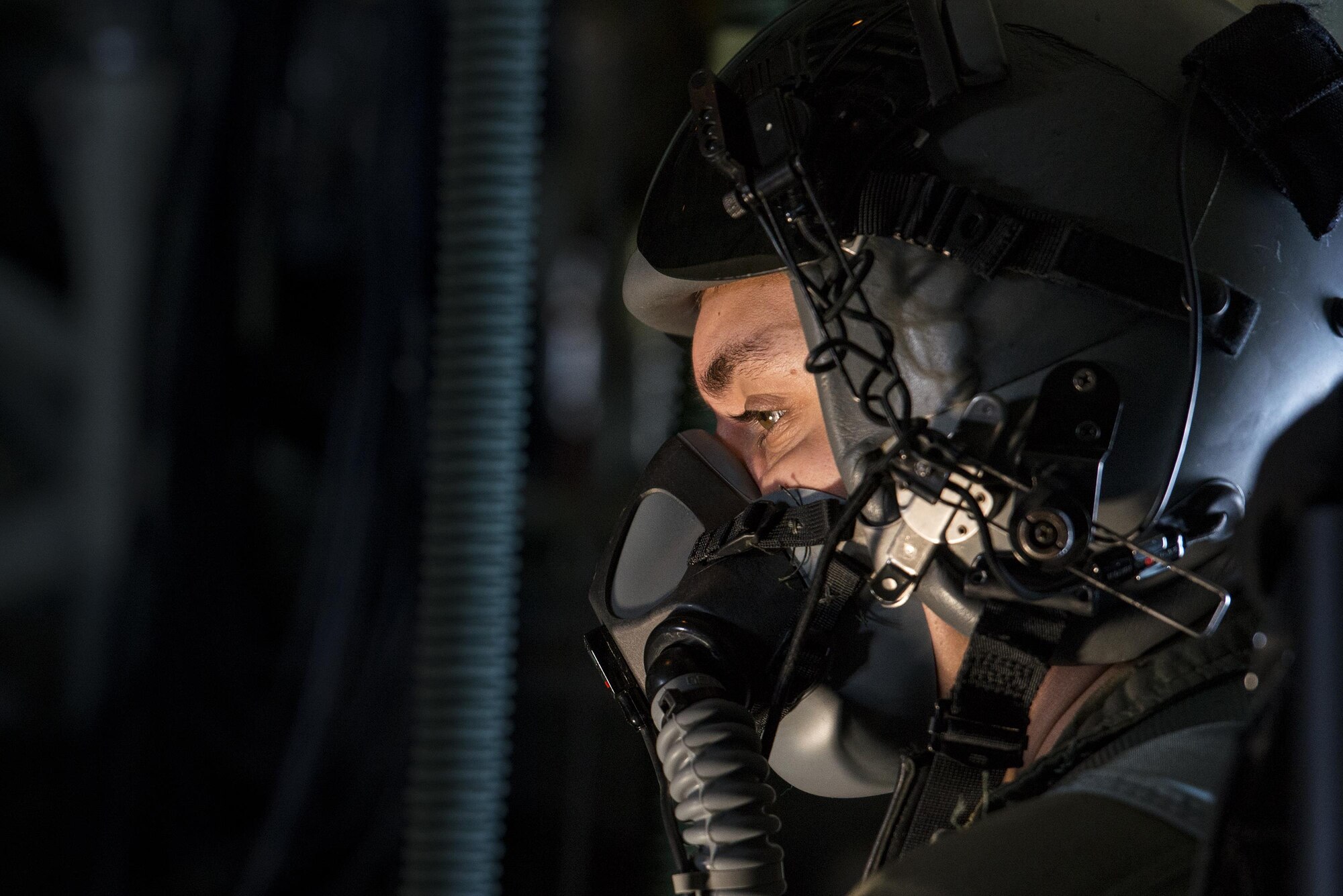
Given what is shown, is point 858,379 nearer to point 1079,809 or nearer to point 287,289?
point 1079,809

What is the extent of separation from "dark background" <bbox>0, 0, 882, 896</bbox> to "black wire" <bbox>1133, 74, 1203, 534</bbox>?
958mm

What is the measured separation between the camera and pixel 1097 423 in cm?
84

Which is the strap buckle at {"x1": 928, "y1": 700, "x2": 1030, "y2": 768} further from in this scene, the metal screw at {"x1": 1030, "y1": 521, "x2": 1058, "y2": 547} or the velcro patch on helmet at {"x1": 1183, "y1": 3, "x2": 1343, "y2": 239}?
the velcro patch on helmet at {"x1": 1183, "y1": 3, "x2": 1343, "y2": 239}

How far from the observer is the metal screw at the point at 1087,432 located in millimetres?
836

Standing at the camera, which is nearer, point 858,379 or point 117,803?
point 858,379

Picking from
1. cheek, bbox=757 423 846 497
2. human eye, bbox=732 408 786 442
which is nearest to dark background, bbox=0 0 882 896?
human eye, bbox=732 408 786 442

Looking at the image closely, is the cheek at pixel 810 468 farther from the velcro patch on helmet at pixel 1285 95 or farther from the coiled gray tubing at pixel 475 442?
the coiled gray tubing at pixel 475 442

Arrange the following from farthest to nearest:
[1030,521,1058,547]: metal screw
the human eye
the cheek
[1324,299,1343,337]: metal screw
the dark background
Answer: the dark background, the human eye, the cheek, [1324,299,1343,337]: metal screw, [1030,521,1058,547]: metal screw

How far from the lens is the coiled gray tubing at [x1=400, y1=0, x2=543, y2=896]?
163cm

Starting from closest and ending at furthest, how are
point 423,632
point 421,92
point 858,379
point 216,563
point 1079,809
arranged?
point 1079,809, point 858,379, point 423,632, point 421,92, point 216,563

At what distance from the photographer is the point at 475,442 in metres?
1.66

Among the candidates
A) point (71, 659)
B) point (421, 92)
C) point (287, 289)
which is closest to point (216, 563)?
point (71, 659)

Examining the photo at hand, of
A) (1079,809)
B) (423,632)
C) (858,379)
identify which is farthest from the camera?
(423,632)

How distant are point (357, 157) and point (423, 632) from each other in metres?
0.81
